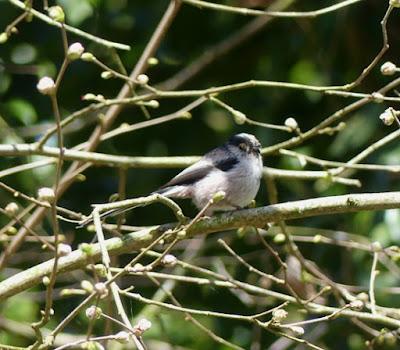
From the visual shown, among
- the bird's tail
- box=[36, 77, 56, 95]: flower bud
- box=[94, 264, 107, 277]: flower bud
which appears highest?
box=[36, 77, 56, 95]: flower bud

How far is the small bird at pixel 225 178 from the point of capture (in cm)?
467

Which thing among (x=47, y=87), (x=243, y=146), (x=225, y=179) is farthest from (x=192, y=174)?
(x=47, y=87)

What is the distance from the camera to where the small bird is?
467cm

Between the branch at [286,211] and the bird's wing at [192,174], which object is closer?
the branch at [286,211]

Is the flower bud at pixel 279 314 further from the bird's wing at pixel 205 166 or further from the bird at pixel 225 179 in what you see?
the bird at pixel 225 179

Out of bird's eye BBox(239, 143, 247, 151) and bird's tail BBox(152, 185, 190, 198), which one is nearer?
bird's tail BBox(152, 185, 190, 198)

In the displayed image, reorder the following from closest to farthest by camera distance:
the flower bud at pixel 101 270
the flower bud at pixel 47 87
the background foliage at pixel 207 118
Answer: the flower bud at pixel 47 87 → the flower bud at pixel 101 270 → the background foliage at pixel 207 118

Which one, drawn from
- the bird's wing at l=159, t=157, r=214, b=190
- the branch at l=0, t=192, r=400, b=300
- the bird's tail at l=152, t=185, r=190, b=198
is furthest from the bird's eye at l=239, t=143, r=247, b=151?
the branch at l=0, t=192, r=400, b=300

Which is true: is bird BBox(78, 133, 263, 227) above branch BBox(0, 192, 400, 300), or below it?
below

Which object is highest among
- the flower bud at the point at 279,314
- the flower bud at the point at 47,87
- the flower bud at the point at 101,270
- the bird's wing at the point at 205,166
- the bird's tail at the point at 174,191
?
the flower bud at the point at 47,87

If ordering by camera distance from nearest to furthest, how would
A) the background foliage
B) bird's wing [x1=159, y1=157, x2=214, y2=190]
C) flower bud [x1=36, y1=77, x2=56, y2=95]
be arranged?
flower bud [x1=36, y1=77, x2=56, y2=95] < bird's wing [x1=159, y1=157, x2=214, y2=190] < the background foliage

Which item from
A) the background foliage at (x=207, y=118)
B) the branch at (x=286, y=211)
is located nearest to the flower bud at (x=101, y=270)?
the branch at (x=286, y=211)

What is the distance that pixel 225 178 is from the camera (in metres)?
4.88

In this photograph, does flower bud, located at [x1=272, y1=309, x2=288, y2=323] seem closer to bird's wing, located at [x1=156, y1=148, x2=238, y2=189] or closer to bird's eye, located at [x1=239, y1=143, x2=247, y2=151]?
bird's wing, located at [x1=156, y1=148, x2=238, y2=189]
